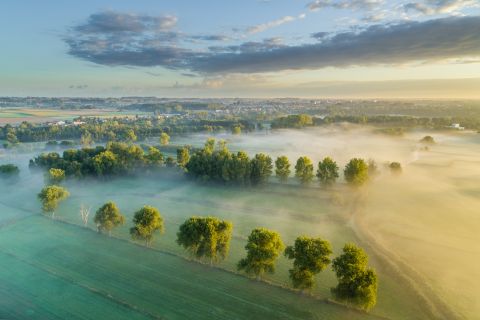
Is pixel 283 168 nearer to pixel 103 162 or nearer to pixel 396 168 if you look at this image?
pixel 396 168

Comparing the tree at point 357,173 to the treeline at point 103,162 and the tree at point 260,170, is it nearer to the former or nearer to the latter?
the tree at point 260,170

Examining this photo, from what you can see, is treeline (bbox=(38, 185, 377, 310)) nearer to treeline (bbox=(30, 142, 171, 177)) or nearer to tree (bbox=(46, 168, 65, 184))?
tree (bbox=(46, 168, 65, 184))

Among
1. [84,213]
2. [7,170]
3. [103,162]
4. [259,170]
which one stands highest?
[103,162]

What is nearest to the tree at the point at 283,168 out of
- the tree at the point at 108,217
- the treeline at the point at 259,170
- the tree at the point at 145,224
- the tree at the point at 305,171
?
the treeline at the point at 259,170

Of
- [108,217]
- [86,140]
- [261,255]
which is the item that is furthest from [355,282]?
[86,140]

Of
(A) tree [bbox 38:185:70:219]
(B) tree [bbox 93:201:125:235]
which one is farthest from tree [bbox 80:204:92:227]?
(B) tree [bbox 93:201:125:235]
